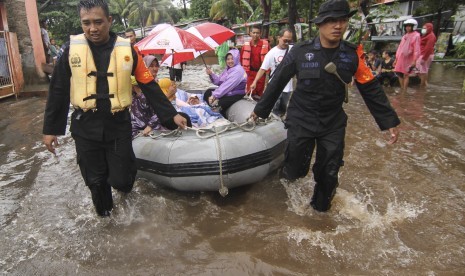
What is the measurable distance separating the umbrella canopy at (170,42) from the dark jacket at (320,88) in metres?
2.82

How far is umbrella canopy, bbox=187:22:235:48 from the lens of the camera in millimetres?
5858

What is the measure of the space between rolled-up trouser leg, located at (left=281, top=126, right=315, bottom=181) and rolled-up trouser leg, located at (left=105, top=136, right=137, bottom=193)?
131 cm

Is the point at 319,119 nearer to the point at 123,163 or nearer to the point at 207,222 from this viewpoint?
the point at 207,222

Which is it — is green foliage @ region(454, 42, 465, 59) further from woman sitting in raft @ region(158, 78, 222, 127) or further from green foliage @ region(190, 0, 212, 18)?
green foliage @ region(190, 0, 212, 18)

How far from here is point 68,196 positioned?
389 cm

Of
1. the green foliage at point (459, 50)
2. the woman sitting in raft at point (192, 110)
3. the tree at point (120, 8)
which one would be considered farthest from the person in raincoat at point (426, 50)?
the tree at point (120, 8)

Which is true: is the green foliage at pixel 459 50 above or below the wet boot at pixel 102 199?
above

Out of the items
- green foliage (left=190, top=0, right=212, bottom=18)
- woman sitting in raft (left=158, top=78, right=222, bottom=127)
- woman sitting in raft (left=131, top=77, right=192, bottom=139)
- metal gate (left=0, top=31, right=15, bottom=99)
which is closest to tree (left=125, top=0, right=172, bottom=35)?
A: green foliage (left=190, top=0, right=212, bottom=18)

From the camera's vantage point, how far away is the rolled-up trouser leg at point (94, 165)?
9.26 ft

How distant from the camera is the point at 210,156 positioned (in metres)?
3.25

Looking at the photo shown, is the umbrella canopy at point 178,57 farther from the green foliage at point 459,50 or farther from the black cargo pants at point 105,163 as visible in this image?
the green foliage at point 459,50

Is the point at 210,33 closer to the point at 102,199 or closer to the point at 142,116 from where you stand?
the point at 142,116

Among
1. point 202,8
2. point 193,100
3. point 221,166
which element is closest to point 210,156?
point 221,166

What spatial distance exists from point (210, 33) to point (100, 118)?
141 inches
